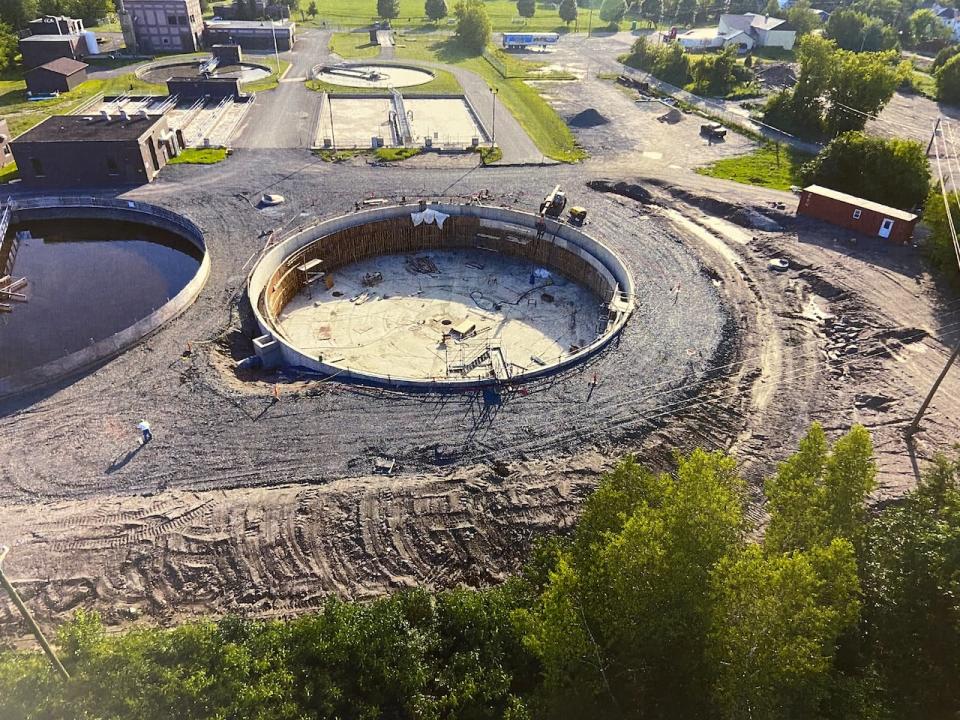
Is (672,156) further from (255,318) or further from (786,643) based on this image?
(786,643)

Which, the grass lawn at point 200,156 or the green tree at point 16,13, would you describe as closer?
the grass lawn at point 200,156

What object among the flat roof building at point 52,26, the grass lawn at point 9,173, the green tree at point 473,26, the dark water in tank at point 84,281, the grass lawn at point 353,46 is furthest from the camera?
the green tree at point 473,26

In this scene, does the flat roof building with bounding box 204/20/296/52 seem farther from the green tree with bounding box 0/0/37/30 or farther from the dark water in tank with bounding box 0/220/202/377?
the dark water in tank with bounding box 0/220/202/377

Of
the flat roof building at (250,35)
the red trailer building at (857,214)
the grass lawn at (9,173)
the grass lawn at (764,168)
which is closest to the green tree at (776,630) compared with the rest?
the red trailer building at (857,214)

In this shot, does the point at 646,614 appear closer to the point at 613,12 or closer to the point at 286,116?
the point at 286,116

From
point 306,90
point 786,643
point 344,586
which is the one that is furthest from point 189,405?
point 306,90

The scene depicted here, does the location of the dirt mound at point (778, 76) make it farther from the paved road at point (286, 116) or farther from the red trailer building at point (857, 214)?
the paved road at point (286, 116)

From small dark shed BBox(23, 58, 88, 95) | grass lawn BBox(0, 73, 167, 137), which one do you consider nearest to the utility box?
grass lawn BBox(0, 73, 167, 137)

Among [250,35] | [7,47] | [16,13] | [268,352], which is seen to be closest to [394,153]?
[268,352]
